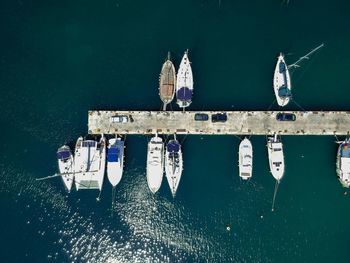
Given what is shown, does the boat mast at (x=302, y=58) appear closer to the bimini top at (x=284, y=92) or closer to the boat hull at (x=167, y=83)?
the bimini top at (x=284, y=92)

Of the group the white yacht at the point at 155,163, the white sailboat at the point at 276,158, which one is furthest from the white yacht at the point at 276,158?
the white yacht at the point at 155,163

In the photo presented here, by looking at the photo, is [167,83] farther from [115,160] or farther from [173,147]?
[115,160]

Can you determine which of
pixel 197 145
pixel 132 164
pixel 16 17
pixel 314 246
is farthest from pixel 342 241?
pixel 16 17

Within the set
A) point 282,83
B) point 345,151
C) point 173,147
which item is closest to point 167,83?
point 173,147

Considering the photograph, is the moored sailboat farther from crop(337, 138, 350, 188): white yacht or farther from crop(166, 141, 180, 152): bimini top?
crop(337, 138, 350, 188): white yacht

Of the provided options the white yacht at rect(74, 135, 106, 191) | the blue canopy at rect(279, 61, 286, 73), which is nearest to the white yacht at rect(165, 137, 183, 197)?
the white yacht at rect(74, 135, 106, 191)

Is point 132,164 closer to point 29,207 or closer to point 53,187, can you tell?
point 53,187
